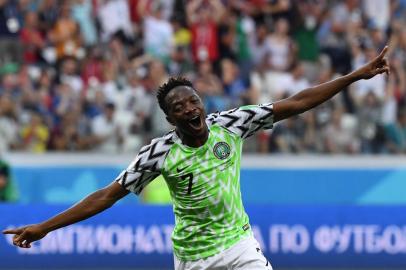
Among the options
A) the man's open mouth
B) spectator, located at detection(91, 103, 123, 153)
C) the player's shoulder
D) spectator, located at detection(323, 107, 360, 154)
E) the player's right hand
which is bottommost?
the player's right hand

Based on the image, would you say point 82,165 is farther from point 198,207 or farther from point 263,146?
point 198,207

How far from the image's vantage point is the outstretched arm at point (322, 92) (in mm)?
6875

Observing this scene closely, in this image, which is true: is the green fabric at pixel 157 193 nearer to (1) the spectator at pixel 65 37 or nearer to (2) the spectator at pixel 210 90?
Result: (2) the spectator at pixel 210 90

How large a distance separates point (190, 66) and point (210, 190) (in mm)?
9146

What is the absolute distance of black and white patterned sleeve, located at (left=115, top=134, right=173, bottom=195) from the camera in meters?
6.88

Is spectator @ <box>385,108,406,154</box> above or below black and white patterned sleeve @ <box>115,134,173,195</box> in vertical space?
above

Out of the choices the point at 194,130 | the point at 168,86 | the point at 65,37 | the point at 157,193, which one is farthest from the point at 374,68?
the point at 65,37

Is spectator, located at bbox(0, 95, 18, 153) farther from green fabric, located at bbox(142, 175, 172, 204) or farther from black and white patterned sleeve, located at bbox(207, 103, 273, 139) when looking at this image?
black and white patterned sleeve, located at bbox(207, 103, 273, 139)

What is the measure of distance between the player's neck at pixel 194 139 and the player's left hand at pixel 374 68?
1.11 m

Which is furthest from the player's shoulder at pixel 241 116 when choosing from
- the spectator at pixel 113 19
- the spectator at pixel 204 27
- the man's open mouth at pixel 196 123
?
the spectator at pixel 113 19

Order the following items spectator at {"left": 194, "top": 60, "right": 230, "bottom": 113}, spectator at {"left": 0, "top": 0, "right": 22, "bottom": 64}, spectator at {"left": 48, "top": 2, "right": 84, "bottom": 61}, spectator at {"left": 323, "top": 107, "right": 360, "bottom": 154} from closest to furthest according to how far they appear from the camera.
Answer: spectator at {"left": 194, "top": 60, "right": 230, "bottom": 113} → spectator at {"left": 323, "top": 107, "right": 360, "bottom": 154} → spectator at {"left": 0, "top": 0, "right": 22, "bottom": 64} → spectator at {"left": 48, "top": 2, "right": 84, "bottom": 61}

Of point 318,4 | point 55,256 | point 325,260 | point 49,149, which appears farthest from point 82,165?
point 318,4

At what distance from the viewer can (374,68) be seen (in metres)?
6.90

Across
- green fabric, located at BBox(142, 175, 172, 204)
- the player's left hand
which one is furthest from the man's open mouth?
green fabric, located at BBox(142, 175, 172, 204)
